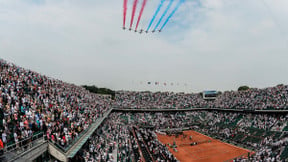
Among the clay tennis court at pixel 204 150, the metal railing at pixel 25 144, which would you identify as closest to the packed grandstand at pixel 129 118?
the metal railing at pixel 25 144

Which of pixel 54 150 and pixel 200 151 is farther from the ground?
pixel 54 150

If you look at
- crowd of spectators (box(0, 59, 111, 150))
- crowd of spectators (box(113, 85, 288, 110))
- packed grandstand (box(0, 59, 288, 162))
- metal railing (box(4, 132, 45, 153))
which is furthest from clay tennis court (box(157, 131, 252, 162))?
metal railing (box(4, 132, 45, 153))

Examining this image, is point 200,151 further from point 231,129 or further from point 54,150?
point 54,150

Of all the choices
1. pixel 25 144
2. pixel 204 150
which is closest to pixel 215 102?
pixel 204 150

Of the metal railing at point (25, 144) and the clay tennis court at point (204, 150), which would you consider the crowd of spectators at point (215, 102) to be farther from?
the metal railing at point (25, 144)

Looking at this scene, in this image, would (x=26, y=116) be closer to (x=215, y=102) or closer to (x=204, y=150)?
(x=204, y=150)

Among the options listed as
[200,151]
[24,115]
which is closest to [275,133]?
[200,151]

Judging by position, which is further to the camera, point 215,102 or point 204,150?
point 215,102
